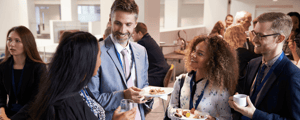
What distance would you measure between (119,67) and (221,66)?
738mm

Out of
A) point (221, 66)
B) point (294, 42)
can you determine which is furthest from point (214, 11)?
point (221, 66)

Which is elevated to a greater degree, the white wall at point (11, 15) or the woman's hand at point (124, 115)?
the white wall at point (11, 15)

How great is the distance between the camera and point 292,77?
4.67 ft

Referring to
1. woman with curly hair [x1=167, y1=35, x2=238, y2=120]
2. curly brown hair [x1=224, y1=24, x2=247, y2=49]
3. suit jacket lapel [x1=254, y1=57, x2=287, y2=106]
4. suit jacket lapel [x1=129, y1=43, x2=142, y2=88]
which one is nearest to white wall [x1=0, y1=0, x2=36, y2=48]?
curly brown hair [x1=224, y1=24, x2=247, y2=49]

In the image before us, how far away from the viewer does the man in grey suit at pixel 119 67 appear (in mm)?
1682

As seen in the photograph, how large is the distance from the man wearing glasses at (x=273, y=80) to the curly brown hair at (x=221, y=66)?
7.0 inches

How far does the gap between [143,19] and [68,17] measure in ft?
46.7

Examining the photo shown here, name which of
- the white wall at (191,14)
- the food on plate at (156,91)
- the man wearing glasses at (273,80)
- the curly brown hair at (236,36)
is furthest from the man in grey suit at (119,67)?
the white wall at (191,14)

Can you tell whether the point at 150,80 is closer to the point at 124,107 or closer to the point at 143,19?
the point at 143,19

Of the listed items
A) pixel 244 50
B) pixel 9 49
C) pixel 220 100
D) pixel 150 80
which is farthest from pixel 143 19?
pixel 220 100

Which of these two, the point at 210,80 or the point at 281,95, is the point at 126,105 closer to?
the point at 210,80

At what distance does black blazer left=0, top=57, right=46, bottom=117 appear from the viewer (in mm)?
2164

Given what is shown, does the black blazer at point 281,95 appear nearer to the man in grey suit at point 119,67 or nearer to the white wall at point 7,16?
the man in grey suit at point 119,67

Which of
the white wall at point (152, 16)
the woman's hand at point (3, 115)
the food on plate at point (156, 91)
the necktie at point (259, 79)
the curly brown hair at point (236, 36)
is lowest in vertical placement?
the woman's hand at point (3, 115)
